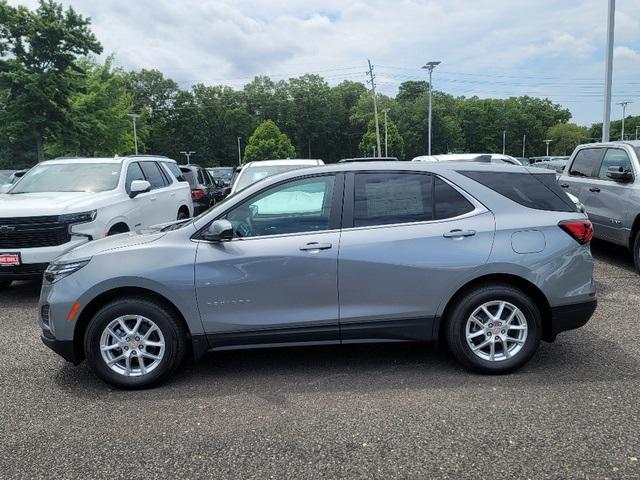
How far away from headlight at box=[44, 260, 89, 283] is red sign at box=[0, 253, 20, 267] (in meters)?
2.72

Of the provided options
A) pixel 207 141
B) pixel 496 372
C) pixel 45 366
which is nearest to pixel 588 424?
pixel 496 372

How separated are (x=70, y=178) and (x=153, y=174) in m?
1.72

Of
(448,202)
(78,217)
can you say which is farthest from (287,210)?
(78,217)

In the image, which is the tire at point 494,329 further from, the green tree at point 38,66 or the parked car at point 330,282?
the green tree at point 38,66

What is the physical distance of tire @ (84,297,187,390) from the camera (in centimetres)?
407

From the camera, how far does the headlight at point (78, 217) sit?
6.72m

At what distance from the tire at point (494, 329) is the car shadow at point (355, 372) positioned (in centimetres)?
13

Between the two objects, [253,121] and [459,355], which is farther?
[253,121]

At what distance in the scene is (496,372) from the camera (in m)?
4.22

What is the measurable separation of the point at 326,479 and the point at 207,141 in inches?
4019

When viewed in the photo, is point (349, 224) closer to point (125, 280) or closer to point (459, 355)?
point (459, 355)

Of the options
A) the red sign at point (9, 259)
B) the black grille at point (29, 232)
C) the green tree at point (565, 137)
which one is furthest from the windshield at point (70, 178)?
the green tree at point (565, 137)

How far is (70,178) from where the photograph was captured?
820 cm

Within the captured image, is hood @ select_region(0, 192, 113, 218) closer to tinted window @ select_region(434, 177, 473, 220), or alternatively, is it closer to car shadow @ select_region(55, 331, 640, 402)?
car shadow @ select_region(55, 331, 640, 402)
